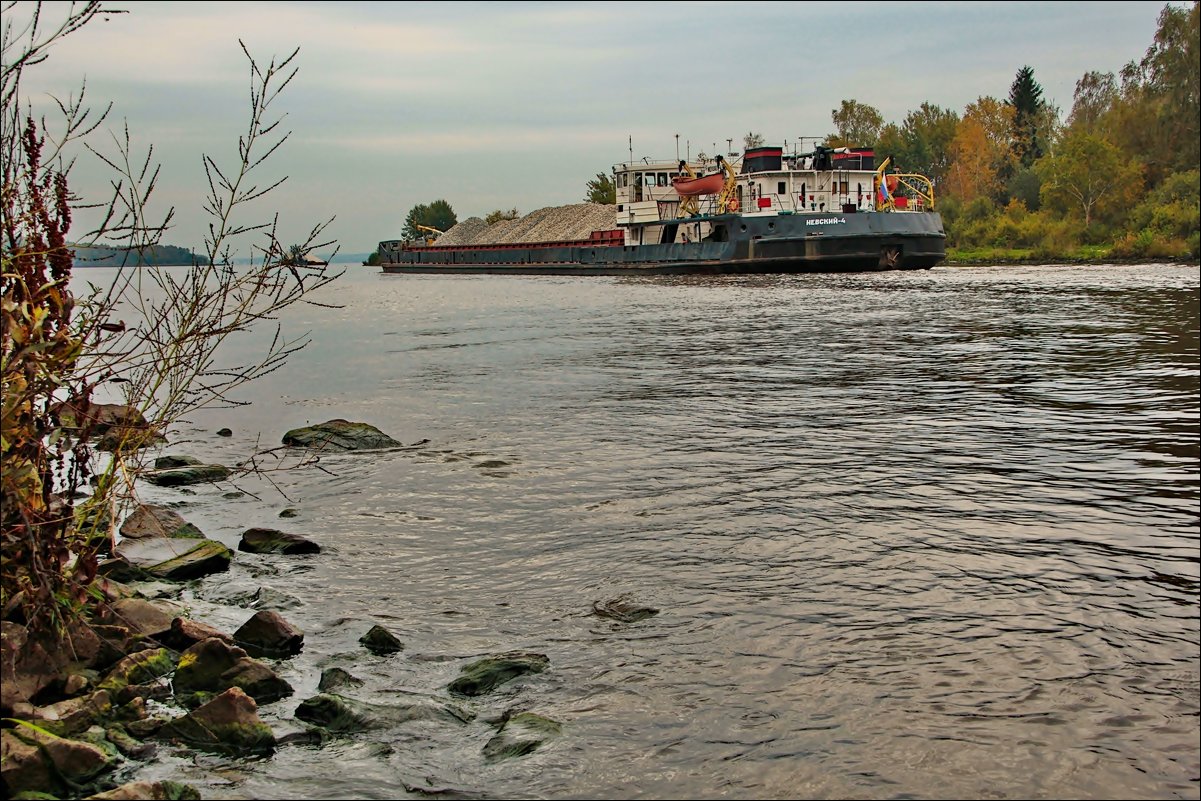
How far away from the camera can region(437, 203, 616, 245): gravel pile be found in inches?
3895

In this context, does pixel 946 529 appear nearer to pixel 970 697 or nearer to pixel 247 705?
pixel 970 697

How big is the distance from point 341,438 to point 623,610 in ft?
24.8

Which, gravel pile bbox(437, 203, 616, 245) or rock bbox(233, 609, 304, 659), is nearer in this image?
rock bbox(233, 609, 304, 659)

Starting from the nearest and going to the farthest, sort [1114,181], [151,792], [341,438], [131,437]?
[151,792] → [131,437] → [341,438] → [1114,181]

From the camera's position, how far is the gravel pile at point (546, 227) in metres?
98.9

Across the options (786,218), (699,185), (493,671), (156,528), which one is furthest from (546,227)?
(493,671)

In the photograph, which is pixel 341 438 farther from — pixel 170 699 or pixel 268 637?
pixel 170 699

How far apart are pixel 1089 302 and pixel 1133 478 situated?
83.4 feet

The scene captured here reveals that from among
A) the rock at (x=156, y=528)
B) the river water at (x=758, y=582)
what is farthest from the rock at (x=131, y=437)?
the rock at (x=156, y=528)

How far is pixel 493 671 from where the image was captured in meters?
5.88

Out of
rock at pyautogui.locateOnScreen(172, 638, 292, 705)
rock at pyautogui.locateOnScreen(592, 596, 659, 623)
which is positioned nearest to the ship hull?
rock at pyautogui.locateOnScreen(592, 596, 659, 623)

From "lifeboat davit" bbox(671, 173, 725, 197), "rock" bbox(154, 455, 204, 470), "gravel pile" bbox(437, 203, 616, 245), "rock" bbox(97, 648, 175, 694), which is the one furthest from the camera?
"gravel pile" bbox(437, 203, 616, 245)

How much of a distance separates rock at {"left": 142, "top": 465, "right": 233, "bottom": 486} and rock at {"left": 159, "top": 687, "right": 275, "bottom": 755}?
6.85 m

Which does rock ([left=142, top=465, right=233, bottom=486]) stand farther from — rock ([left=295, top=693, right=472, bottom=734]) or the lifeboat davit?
the lifeboat davit
